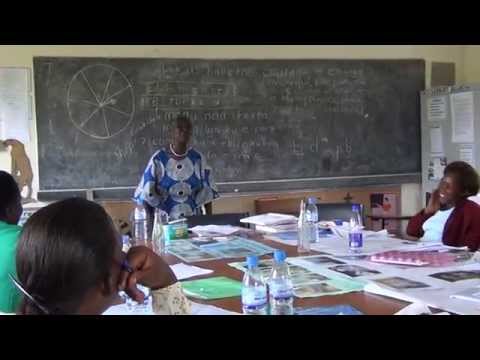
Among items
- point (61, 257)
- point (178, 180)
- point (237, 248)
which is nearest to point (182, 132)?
point (178, 180)

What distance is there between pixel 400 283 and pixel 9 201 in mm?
1342

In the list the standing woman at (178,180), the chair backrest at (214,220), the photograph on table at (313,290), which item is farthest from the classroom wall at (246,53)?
the photograph on table at (313,290)

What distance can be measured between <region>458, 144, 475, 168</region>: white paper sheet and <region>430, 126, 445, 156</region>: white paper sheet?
0.57 ft

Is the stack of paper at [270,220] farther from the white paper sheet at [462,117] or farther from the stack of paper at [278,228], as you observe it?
the white paper sheet at [462,117]

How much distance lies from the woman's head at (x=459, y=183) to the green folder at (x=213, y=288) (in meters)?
1.33

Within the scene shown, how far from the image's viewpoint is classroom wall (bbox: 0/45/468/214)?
4.34 m

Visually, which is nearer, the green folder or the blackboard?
the green folder

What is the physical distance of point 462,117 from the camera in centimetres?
490

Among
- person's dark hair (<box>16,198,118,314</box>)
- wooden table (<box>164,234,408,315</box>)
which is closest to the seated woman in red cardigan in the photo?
wooden table (<box>164,234,408,315</box>)

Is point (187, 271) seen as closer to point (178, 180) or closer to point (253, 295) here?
point (253, 295)

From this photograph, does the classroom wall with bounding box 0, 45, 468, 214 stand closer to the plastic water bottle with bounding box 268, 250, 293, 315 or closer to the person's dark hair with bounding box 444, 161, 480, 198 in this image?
the person's dark hair with bounding box 444, 161, 480, 198
